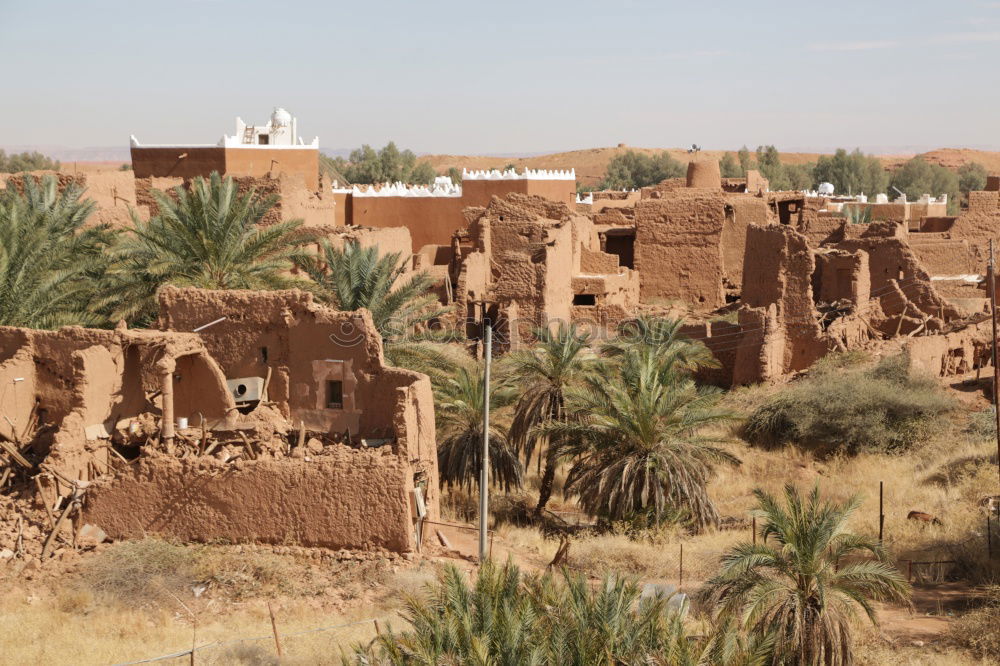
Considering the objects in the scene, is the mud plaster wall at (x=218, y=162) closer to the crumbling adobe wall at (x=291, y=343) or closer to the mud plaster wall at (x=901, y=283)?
the mud plaster wall at (x=901, y=283)


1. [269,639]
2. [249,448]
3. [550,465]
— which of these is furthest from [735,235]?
[269,639]

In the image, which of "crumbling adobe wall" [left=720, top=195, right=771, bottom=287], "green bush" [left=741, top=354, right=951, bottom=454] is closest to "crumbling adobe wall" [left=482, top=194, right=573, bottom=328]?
"green bush" [left=741, top=354, right=951, bottom=454]

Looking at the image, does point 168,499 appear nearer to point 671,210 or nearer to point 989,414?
point 989,414

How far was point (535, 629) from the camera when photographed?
10945 mm

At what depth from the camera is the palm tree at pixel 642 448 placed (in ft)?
59.3

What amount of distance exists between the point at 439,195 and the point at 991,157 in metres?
86.8

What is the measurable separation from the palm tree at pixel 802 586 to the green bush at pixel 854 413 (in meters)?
9.84

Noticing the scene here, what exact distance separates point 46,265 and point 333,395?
20.0 ft

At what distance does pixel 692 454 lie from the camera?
18.9m

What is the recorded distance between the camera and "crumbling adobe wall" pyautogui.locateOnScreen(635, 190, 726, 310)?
33406mm

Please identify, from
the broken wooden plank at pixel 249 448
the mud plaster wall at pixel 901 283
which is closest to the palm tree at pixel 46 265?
the broken wooden plank at pixel 249 448

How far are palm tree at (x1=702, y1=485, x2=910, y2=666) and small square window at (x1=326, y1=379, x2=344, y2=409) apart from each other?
564cm

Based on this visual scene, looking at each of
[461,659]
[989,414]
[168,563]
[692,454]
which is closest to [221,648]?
[168,563]

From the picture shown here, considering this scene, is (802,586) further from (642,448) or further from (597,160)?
(597,160)
